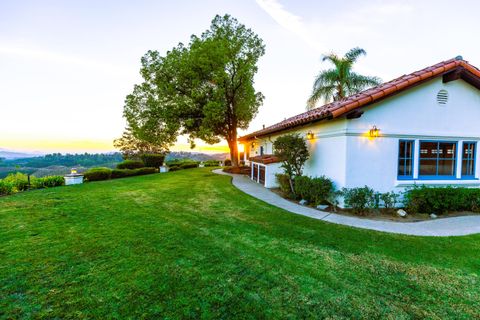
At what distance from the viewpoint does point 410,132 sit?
767 cm

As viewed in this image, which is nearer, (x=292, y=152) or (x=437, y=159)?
(x=437, y=159)

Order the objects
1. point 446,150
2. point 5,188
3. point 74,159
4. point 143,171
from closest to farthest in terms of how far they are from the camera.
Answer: point 446,150, point 5,188, point 143,171, point 74,159

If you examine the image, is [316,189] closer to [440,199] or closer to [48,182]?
[440,199]

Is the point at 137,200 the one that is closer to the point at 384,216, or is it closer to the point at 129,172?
the point at 384,216

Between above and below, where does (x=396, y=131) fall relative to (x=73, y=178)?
above

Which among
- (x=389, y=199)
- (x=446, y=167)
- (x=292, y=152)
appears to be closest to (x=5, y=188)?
(x=292, y=152)

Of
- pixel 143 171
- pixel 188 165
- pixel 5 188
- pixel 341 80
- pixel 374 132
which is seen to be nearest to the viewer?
pixel 374 132

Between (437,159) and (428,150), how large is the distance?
20.0 inches

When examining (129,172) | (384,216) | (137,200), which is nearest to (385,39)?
(384,216)

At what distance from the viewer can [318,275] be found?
3.41 meters

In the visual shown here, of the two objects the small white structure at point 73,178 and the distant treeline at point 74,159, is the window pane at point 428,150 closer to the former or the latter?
the small white structure at point 73,178

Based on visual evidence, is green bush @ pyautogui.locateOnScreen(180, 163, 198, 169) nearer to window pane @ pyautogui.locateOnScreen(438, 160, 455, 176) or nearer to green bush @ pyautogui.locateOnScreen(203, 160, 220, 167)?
green bush @ pyautogui.locateOnScreen(203, 160, 220, 167)

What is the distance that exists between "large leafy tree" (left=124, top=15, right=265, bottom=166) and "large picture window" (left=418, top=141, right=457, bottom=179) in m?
12.9

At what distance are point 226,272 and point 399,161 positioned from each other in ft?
24.1
